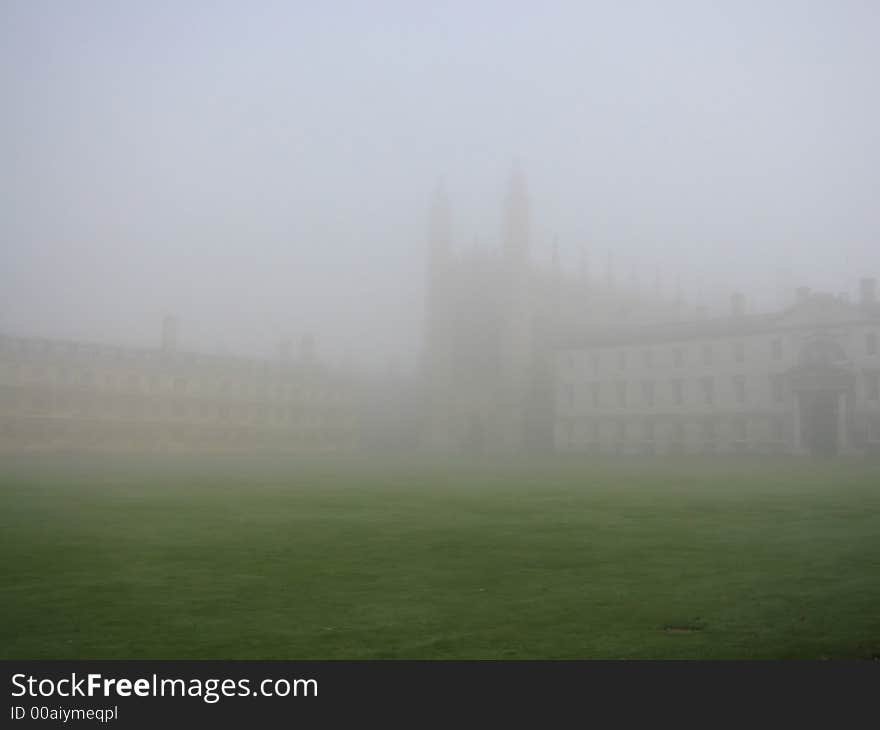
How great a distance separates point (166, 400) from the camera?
80.8 metres

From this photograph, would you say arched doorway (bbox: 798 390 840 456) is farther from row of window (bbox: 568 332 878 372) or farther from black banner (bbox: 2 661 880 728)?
black banner (bbox: 2 661 880 728)

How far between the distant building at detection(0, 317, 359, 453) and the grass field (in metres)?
46.7

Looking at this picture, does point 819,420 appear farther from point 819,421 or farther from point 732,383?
point 732,383

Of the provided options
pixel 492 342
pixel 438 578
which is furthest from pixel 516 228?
pixel 438 578

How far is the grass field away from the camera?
974 cm

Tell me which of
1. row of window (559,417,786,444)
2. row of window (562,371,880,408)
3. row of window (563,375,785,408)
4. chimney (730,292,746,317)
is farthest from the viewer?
chimney (730,292,746,317)

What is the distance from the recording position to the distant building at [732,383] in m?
72.5

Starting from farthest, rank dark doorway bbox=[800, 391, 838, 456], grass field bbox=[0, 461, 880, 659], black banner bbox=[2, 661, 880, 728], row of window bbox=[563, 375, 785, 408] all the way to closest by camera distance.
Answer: row of window bbox=[563, 375, 785, 408] → dark doorway bbox=[800, 391, 838, 456] → grass field bbox=[0, 461, 880, 659] → black banner bbox=[2, 661, 880, 728]

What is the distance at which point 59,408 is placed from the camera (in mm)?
72562

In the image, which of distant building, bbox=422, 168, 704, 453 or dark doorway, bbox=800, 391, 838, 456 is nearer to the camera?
dark doorway, bbox=800, 391, 838, 456

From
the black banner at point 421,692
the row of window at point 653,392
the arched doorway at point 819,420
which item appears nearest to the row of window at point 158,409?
the row of window at point 653,392

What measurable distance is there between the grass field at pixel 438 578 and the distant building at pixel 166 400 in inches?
1838

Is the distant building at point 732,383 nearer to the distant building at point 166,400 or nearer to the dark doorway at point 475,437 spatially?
the dark doorway at point 475,437

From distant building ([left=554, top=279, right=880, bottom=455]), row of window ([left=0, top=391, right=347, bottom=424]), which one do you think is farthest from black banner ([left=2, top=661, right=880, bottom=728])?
distant building ([left=554, top=279, right=880, bottom=455])
